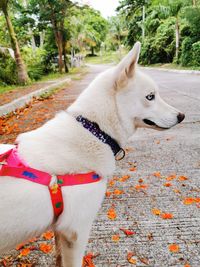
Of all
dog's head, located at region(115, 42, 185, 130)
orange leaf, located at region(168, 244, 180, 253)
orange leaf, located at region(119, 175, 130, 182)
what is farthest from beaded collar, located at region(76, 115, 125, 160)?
orange leaf, located at region(119, 175, 130, 182)

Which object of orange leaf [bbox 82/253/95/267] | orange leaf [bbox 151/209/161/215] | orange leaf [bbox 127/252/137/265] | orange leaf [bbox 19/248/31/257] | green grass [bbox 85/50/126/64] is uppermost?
orange leaf [bbox 19/248/31/257]

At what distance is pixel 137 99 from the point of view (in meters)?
2.07

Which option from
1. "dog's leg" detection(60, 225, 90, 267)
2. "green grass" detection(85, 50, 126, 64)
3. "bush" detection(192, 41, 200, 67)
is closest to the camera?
"dog's leg" detection(60, 225, 90, 267)

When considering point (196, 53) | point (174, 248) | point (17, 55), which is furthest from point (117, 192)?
point (196, 53)

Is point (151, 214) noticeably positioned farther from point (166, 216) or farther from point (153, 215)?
point (166, 216)

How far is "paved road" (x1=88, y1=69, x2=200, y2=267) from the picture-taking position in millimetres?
2406

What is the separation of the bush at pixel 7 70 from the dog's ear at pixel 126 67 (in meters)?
16.1

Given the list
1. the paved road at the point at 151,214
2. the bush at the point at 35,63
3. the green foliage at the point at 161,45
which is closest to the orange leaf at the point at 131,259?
the paved road at the point at 151,214

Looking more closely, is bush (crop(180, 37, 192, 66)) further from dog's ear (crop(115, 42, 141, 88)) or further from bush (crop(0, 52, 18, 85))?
dog's ear (crop(115, 42, 141, 88))

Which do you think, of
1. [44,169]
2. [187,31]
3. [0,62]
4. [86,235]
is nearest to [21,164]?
[44,169]

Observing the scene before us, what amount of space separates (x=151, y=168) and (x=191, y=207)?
1.15 m

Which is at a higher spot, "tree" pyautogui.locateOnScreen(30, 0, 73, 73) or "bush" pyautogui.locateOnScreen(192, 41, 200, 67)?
"tree" pyautogui.locateOnScreen(30, 0, 73, 73)

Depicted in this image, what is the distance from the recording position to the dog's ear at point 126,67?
1.95m

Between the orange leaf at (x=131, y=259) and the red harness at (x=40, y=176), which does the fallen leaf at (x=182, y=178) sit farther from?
the red harness at (x=40, y=176)
